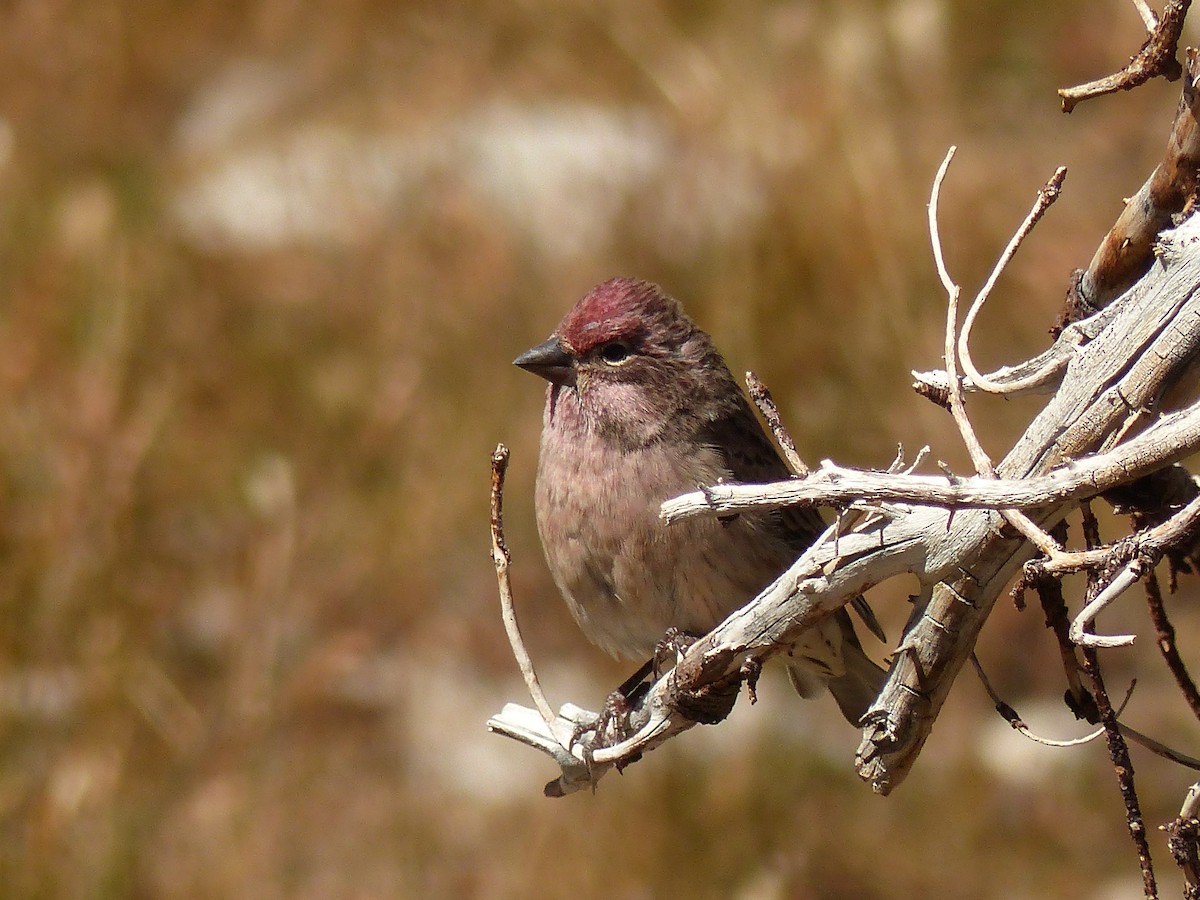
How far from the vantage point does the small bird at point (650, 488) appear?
340 cm

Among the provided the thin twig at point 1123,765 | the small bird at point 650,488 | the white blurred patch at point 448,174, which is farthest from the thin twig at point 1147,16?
the white blurred patch at point 448,174

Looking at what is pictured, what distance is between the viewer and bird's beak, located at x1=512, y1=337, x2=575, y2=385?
144 inches

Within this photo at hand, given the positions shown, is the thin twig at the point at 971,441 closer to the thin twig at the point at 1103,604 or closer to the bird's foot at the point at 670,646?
the thin twig at the point at 1103,604

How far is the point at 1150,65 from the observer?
6.45 feet

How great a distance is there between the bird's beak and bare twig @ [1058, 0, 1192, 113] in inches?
72.5

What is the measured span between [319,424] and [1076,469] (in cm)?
578

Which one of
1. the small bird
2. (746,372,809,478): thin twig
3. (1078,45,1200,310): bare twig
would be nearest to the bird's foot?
the small bird

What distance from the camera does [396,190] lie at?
8.02 metres

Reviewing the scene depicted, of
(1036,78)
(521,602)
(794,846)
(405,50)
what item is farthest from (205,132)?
(794,846)

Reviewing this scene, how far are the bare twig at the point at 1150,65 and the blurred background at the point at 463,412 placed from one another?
2920 millimetres

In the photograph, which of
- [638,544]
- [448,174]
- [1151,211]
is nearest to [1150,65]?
[1151,211]

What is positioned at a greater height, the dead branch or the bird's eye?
the bird's eye

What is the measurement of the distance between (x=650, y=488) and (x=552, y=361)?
0.43m

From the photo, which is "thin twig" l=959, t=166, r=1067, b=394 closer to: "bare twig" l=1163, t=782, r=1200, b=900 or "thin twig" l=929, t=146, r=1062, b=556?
"thin twig" l=929, t=146, r=1062, b=556
